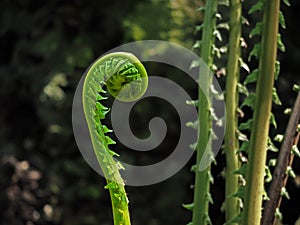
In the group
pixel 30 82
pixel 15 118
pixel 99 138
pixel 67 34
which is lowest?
pixel 15 118

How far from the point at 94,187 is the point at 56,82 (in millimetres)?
382

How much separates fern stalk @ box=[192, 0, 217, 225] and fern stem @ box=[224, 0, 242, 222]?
4 centimetres

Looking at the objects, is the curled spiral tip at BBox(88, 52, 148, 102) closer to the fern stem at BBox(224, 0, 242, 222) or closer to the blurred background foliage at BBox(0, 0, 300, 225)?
the fern stem at BBox(224, 0, 242, 222)

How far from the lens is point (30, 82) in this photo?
7.38 feet

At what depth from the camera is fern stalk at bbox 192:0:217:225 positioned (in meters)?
0.69

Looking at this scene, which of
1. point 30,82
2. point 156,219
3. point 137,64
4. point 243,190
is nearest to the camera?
point 137,64

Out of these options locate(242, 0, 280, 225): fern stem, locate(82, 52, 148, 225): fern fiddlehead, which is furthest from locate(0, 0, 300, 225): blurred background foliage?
locate(82, 52, 148, 225): fern fiddlehead

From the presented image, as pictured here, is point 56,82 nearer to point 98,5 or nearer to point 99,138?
point 98,5

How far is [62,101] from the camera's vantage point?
2248 mm

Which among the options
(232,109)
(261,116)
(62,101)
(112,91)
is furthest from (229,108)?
(62,101)

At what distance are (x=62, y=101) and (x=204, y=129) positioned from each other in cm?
158

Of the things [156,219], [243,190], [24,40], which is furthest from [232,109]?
[24,40]

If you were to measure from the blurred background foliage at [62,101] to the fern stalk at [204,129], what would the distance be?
109cm

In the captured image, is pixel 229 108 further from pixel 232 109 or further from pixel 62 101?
pixel 62 101
